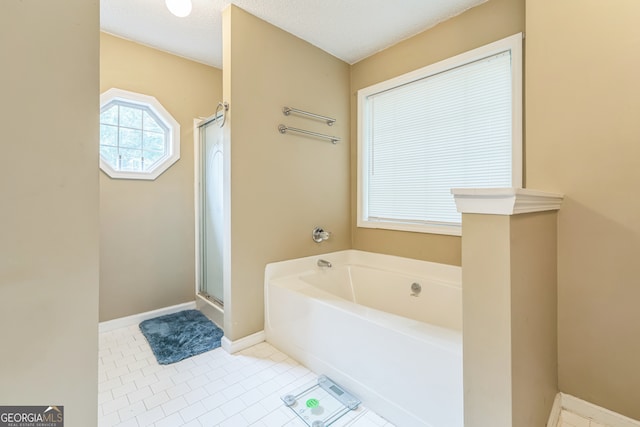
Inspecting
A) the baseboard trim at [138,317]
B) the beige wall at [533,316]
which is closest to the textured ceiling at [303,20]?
the beige wall at [533,316]

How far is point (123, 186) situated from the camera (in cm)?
228

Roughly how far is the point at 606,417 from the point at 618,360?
29 centimetres

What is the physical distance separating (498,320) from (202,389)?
1.55m

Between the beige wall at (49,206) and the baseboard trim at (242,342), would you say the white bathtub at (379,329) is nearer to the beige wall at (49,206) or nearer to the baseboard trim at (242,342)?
the baseboard trim at (242,342)

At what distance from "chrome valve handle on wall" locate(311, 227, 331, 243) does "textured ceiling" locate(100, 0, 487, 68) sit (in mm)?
1659

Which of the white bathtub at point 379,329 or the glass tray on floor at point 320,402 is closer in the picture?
the white bathtub at point 379,329

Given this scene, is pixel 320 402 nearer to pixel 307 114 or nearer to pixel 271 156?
pixel 271 156

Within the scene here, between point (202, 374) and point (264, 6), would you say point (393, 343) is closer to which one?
point (202, 374)

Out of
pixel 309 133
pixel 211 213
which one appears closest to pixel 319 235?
pixel 309 133

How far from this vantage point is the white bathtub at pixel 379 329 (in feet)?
3.79

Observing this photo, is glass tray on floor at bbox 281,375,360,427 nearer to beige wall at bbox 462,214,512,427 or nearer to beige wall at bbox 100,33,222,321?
beige wall at bbox 462,214,512,427

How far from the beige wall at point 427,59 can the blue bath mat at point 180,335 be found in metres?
1.53

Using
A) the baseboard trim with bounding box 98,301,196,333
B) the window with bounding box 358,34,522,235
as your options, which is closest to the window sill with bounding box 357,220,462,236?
the window with bounding box 358,34,522,235

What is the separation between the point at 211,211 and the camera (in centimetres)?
246
